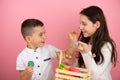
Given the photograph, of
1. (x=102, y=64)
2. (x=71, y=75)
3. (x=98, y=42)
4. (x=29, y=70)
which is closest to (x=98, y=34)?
(x=98, y=42)

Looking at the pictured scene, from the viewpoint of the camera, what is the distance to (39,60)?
5.32 ft

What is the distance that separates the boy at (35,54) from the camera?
1.58m

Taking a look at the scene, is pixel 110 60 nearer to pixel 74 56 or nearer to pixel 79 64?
pixel 79 64

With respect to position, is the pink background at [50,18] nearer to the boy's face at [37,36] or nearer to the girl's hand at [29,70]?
the boy's face at [37,36]

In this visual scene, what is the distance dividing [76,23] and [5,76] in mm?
609

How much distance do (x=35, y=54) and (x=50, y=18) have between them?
1.06ft

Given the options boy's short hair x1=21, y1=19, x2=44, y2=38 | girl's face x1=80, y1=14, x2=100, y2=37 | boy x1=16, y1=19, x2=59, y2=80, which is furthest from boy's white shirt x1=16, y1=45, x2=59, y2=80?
girl's face x1=80, y1=14, x2=100, y2=37

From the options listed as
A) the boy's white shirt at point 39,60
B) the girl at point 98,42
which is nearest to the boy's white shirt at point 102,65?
the girl at point 98,42

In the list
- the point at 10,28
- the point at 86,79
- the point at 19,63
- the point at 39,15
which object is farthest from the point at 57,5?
the point at 86,79

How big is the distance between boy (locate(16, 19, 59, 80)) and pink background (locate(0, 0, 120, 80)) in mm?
231

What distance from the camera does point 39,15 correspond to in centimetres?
184

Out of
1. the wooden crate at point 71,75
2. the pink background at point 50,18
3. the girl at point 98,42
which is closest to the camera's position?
the wooden crate at point 71,75

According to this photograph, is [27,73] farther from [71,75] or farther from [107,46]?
[107,46]

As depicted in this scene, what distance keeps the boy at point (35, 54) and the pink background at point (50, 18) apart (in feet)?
0.76
